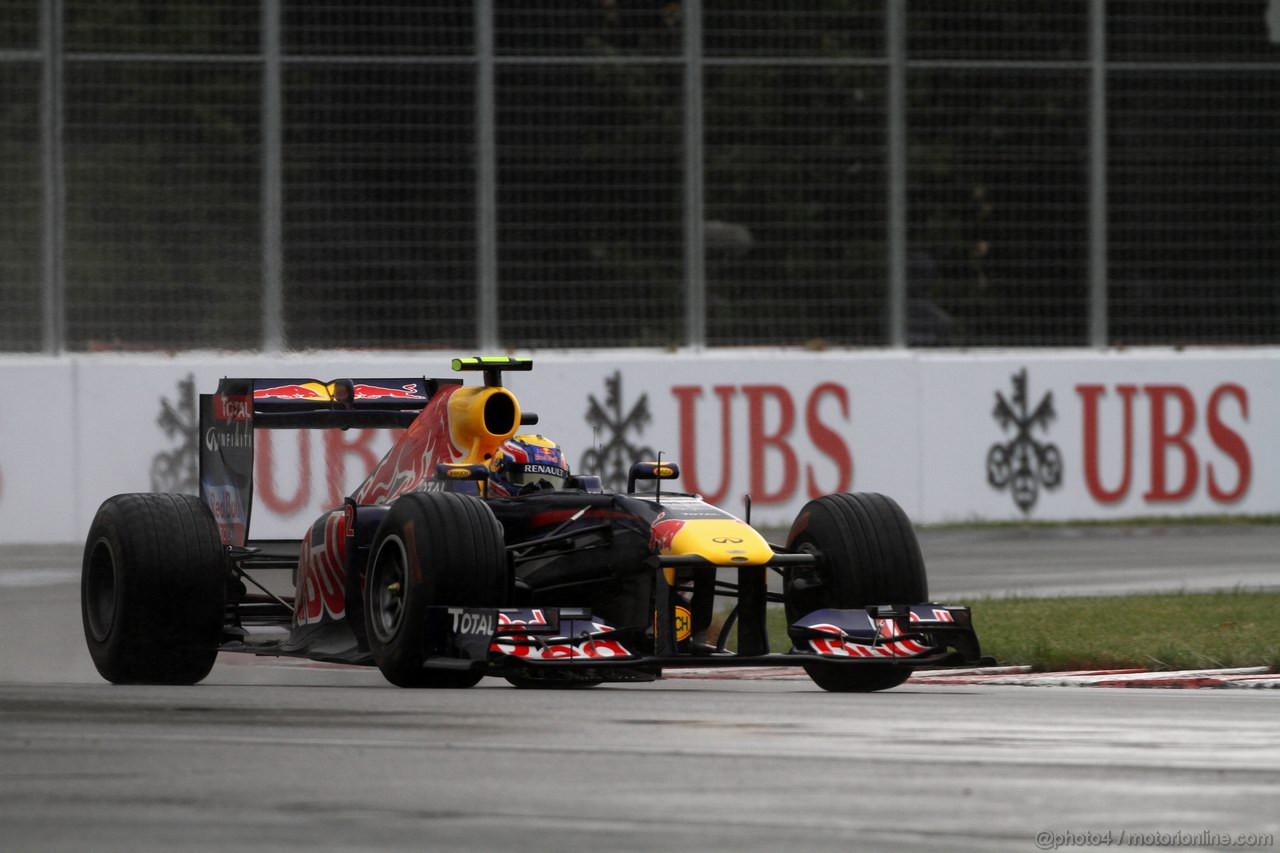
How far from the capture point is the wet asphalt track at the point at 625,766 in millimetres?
5969

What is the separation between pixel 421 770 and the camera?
7.11 m

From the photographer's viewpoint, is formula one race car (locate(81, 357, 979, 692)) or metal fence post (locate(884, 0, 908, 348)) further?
metal fence post (locate(884, 0, 908, 348))

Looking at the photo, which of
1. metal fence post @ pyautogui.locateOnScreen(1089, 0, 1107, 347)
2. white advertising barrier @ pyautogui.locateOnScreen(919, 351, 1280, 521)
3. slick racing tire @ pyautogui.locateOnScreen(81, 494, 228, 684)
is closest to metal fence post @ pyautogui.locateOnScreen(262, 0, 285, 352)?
white advertising barrier @ pyautogui.locateOnScreen(919, 351, 1280, 521)

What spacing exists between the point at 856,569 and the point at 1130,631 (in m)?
3.00

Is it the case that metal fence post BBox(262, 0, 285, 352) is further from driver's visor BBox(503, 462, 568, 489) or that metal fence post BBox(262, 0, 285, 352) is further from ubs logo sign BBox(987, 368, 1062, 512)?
driver's visor BBox(503, 462, 568, 489)

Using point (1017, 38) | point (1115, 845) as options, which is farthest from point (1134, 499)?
point (1115, 845)

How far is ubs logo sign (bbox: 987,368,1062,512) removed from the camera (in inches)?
875

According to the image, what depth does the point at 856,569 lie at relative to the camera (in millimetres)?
10227

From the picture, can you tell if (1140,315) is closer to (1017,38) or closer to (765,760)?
(1017,38)

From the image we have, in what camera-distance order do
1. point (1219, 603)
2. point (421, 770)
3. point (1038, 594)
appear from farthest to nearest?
point (1038, 594) < point (1219, 603) < point (421, 770)

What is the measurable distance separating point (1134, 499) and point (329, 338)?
7.15 metres

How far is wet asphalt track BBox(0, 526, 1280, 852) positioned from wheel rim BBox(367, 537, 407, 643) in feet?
0.93

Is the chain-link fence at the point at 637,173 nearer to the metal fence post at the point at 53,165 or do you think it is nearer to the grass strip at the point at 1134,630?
the metal fence post at the point at 53,165

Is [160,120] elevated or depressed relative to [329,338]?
elevated
